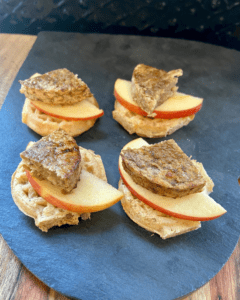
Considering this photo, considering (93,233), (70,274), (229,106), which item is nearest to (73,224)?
(93,233)

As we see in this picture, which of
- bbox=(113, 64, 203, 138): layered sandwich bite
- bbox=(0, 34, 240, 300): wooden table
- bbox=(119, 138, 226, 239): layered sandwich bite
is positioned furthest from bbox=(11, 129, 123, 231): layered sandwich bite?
bbox=(113, 64, 203, 138): layered sandwich bite

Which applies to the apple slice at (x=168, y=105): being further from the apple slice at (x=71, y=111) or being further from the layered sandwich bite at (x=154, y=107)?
the apple slice at (x=71, y=111)

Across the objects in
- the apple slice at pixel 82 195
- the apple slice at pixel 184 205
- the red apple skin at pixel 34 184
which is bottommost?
the apple slice at pixel 184 205

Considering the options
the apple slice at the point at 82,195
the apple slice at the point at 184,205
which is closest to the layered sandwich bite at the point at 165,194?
the apple slice at the point at 184,205

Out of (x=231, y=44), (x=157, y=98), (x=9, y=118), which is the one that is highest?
(x=9, y=118)

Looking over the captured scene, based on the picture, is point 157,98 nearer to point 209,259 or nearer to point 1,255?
point 209,259

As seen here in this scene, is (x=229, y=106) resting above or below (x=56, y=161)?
below
